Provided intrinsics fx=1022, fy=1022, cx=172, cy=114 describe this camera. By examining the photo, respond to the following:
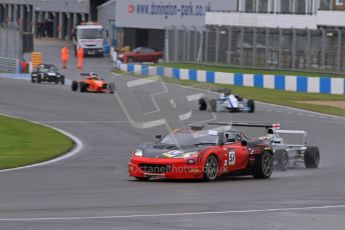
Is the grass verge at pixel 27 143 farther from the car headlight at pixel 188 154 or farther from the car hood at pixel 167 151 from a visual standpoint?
the car headlight at pixel 188 154

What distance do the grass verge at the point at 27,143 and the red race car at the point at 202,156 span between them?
329 cm

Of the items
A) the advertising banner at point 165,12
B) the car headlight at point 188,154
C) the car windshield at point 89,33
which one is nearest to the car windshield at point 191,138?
the car headlight at point 188,154

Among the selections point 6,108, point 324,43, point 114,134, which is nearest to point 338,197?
point 114,134

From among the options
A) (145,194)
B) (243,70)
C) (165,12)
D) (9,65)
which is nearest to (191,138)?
(145,194)

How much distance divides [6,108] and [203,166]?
61.9 ft

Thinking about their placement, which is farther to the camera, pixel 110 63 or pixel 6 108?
pixel 110 63

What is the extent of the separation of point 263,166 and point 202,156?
5.98 ft

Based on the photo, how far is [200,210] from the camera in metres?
13.1

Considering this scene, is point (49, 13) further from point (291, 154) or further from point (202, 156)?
point (202, 156)

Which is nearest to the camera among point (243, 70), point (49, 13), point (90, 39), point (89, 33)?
point (243, 70)

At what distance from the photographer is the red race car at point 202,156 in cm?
1688

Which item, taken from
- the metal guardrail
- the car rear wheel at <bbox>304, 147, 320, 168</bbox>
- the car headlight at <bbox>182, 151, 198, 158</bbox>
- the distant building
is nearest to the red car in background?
the metal guardrail

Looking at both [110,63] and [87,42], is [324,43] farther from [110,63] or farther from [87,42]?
[87,42]

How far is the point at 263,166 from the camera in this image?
18344 mm
